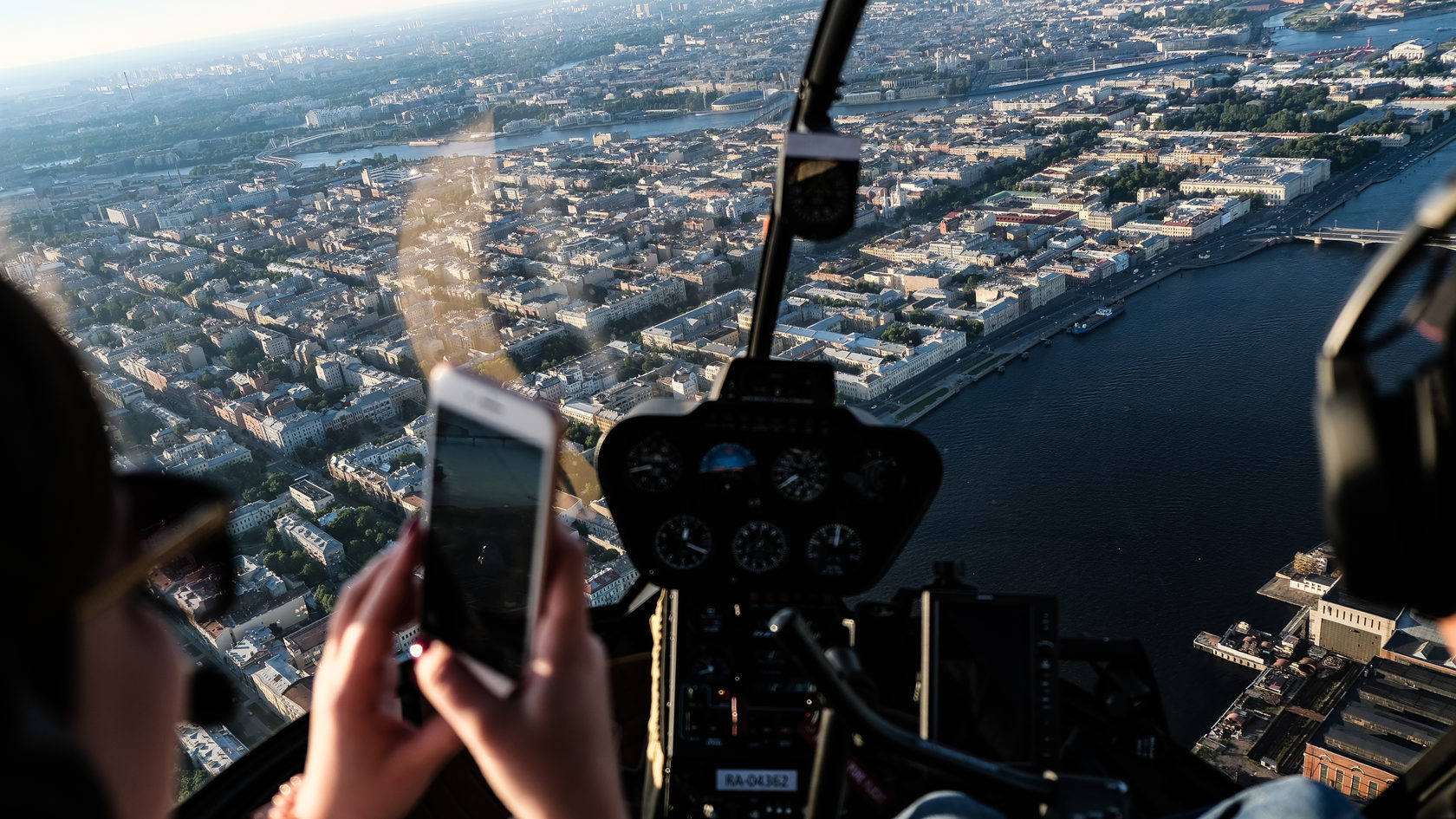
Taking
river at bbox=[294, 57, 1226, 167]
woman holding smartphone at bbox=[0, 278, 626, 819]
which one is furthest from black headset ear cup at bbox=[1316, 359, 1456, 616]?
river at bbox=[294, 57, 1226, 167]

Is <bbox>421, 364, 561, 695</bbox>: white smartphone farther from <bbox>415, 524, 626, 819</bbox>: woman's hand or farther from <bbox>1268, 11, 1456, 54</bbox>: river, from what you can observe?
<bbox>1268, 11, 1456, 54</bbox>: river

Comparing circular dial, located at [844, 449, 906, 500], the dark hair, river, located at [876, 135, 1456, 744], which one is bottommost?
river, located at [876, 135, 1456, 744]

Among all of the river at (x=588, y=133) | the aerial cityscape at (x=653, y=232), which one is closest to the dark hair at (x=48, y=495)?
the aerial cityscape at (x=653, y=232)

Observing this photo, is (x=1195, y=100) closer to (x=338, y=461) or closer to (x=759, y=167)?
(x=759, y=167)

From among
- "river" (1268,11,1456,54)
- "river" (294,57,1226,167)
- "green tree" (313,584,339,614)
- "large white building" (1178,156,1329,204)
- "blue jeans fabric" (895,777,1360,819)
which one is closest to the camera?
"blue jeans fabric" (895,777,1360,819)

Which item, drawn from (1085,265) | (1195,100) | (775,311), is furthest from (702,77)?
(775,311)
